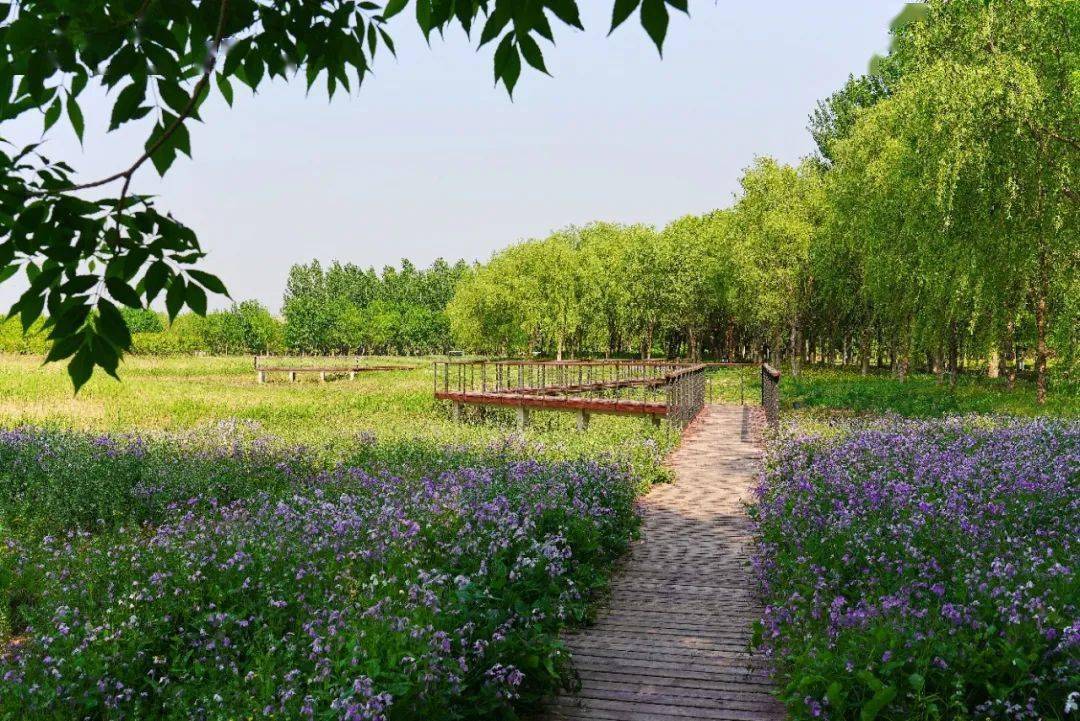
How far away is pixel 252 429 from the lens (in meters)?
21.0

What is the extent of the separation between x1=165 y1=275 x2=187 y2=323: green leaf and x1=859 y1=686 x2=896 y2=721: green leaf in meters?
3.85

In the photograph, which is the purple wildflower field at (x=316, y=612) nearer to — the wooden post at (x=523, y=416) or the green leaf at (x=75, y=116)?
the green leaf at (x=75, y=116)

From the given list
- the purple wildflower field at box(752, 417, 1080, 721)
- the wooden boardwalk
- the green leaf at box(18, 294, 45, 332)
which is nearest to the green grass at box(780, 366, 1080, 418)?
the purple wildflower field at box(752, 417, 1080, 721)

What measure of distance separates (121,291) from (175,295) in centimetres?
19

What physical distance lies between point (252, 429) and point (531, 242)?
53.4 metres

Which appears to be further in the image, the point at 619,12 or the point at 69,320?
the point at 69,320

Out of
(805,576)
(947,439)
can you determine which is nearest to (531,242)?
(947,439)

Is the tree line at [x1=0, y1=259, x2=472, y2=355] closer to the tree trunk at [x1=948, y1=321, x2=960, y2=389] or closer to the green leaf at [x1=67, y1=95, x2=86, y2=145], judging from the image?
the tree trunk at [x1=948, y1=321, x2=960, y2=389]

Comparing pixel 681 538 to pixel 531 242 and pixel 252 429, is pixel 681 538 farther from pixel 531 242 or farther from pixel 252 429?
pixel 531 242

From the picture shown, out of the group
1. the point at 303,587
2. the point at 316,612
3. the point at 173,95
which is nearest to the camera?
the point at 173,95

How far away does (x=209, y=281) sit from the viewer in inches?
103

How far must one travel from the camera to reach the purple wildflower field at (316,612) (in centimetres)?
472

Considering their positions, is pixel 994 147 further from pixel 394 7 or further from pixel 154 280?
pixel 154 280

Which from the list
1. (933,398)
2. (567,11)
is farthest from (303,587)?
(933,398)
